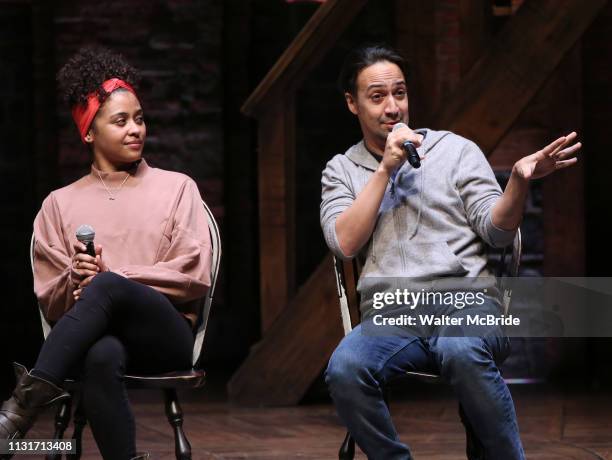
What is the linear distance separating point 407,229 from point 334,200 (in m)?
0.22

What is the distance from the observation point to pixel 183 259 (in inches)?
124

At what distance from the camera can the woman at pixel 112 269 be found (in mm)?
2910

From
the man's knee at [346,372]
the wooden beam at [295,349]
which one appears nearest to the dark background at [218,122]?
the wooden beam at [295,349]

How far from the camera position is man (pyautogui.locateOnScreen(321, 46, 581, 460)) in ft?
9.11

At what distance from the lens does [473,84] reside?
14.8ft

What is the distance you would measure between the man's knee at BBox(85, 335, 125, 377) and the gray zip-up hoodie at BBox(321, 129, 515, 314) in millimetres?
593

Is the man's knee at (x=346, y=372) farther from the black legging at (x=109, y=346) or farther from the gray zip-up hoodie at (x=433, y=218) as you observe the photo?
the black legging at (x=109, y=346)

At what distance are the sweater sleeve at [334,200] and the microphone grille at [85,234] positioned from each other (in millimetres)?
576

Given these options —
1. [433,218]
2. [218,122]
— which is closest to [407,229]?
[433,218]

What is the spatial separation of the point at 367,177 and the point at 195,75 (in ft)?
10.4


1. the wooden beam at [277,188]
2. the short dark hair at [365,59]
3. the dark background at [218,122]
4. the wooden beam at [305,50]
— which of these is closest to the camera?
the short dark hair at [365,59]

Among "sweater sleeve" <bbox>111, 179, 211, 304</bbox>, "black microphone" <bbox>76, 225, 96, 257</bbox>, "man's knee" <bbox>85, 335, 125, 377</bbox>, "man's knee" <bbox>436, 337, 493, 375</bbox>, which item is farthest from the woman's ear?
"man's knee" <bbox>436, 337, 493, 375</bbox>

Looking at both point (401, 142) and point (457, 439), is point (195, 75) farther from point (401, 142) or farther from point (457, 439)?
point (401, 142)

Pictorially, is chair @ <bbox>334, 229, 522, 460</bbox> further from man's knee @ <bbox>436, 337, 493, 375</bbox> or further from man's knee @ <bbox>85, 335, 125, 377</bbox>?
man's knee @ <bbox>85, 335, 125, 377</bbox>
